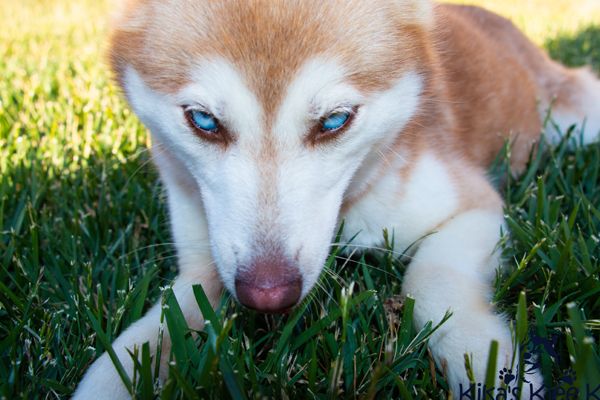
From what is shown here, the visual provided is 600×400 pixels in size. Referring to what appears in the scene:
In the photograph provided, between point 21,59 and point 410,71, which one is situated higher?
point 410,71

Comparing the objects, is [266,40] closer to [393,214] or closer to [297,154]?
[297,154]

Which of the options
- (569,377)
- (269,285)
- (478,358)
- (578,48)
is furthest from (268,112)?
(578,48)

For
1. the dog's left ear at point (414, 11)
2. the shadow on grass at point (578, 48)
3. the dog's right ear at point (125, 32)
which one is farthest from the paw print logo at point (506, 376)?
the shadow on grass at point (578, 48)

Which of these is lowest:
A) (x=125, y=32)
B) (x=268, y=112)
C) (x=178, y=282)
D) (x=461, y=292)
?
(x=178, y=282)

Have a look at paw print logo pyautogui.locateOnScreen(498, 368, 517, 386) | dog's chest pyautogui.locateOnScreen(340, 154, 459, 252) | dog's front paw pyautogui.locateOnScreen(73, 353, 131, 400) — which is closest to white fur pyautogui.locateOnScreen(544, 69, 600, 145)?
dog's chest pyautogui.locateOnScreen(340, 154, 459, 252)

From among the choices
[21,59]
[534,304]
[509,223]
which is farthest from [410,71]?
→ [21,59]

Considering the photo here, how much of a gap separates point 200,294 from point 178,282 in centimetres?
39

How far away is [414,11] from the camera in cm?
226

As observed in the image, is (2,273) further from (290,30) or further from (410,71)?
(410,71)

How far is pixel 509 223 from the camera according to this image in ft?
7.91

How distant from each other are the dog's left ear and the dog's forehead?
0.20 ft

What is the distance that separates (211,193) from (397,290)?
30.8 inches

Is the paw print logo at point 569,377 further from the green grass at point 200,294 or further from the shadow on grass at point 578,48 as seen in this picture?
the shadow on grass at point 578,48

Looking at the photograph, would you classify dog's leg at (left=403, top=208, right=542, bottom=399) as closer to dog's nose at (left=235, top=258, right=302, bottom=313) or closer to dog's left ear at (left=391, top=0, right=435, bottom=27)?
dog's nose at (left=235, top=258, right=302, bottom=313)
